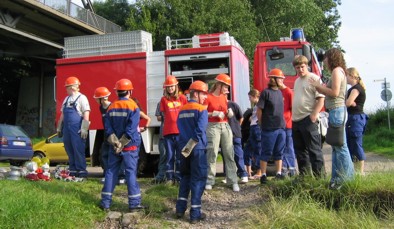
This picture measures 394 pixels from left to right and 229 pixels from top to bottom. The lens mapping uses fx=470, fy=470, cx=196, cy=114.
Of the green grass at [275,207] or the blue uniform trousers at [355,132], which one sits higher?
the blue uniform trousers at [355,132]

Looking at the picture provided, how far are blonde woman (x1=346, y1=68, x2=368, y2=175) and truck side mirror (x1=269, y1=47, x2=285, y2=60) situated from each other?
2.94m

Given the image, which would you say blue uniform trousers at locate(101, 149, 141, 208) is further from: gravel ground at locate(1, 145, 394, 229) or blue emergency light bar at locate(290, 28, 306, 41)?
blue emergency light bar at locate(290, 28, 306, 41)

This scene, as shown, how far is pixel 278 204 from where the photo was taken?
19.4 feet

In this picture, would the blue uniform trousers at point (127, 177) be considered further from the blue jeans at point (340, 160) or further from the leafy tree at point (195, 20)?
the leafy tree at point (195, 20)

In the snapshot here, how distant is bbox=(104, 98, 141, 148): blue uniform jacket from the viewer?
6422 mm

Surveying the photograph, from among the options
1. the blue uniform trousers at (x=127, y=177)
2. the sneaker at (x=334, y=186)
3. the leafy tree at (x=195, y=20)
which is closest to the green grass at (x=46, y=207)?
the blue uniform trousers at (x=127, y=177)

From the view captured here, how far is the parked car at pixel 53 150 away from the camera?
16625 mm

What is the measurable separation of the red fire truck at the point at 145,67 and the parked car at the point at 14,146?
6306 millimetres

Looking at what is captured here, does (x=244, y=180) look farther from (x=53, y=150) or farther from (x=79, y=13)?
(x=79, y=13)

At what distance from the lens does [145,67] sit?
33.6 ft

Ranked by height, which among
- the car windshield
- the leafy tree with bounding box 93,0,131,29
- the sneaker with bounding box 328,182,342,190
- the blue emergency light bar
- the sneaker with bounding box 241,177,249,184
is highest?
the leafy tree with bounding box 93,0,131,29

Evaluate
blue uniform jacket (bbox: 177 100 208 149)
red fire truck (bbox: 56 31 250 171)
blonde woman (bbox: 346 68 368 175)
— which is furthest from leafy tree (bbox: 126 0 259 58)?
blue uniform jacket (bbox: 177 100 208 149)

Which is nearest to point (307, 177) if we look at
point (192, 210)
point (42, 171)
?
point (192, 210)

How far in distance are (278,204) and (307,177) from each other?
0.86 m
